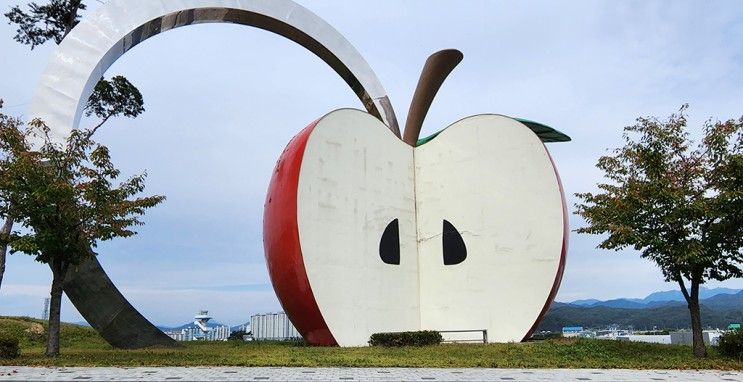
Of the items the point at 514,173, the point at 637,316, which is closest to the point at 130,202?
the point at 514,173

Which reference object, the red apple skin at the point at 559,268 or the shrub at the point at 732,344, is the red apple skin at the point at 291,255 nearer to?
the red apple skin at the point at 559,268

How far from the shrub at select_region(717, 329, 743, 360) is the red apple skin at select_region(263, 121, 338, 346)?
30.4 feet

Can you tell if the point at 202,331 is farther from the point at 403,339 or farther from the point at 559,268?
the point at 559,268

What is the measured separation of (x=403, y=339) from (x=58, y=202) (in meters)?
9.03

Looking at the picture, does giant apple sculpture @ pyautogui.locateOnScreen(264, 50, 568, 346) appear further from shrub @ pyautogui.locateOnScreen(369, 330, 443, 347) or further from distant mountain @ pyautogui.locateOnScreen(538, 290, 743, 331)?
distant mountain @ pyautogui.locateOnScreen(538, 290, 743, 331)

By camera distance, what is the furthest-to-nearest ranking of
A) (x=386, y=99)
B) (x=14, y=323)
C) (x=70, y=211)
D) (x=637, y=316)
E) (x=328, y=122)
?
(x=637, y=316)
(x=386, y=99)
(x=14, y=323)
(x=328, y=122)
(x=70, y=211)

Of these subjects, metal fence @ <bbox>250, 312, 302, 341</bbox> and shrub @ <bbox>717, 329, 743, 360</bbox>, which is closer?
shrub @ <bbox>717, 329, 743, 360</bbox>

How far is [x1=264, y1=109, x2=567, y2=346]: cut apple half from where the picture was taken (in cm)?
1595

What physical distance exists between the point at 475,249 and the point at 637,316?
62.1 m

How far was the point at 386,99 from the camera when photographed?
23359 millimetres

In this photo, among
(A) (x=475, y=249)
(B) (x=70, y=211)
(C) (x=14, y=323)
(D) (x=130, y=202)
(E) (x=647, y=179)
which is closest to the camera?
(B) (x=70, y=211)

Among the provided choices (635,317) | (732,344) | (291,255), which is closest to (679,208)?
(732,344)

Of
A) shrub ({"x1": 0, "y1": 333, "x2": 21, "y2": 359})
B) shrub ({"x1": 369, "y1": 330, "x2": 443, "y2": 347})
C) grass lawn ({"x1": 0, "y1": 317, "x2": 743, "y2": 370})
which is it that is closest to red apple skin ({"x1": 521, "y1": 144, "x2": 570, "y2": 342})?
grass lawn ({"x1": 0, "y1": 317, "x2": 743, "y2": 370})

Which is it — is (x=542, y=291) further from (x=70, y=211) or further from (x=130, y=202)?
(x=70, y=211)
